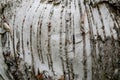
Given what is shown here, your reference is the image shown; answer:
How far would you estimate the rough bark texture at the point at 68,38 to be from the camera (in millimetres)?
1255

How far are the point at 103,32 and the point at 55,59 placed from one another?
18 centimetres

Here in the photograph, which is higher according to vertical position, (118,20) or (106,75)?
(118,20)

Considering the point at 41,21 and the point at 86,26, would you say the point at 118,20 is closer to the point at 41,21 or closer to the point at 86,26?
the point at 86,26

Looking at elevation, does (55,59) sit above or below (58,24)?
below

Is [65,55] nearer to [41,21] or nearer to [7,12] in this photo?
[41,21]

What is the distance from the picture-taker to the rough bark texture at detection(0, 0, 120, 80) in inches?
49.4

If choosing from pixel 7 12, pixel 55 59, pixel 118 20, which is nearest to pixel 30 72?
pixel 55 59

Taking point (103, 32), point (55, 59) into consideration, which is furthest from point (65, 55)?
point (103, 32)

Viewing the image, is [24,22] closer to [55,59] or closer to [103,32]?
[55,59]

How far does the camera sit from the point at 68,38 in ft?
4.12

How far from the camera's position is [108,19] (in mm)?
1262

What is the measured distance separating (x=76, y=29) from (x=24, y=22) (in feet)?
0.58

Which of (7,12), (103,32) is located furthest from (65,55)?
(7,12)

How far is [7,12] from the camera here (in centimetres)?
135
